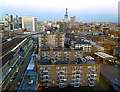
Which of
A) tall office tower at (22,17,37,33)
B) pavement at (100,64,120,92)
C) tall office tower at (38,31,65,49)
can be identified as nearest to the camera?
pavement at (100,64,120,92)

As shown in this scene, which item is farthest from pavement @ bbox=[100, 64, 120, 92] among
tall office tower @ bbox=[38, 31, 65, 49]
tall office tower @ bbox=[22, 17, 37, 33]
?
tall office tower @ bbox=[22, 17, 37, 33]

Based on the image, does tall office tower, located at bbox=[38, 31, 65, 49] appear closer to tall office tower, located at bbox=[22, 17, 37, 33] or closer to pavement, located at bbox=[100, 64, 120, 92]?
pavement, located at bbox=[100, 64, 120, 92]

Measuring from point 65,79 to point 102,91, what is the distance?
2.67 meters

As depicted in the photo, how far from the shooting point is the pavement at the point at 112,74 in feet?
29.2

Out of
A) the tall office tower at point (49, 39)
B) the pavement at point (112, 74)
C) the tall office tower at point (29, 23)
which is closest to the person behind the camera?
the pavement at point (112, 74)

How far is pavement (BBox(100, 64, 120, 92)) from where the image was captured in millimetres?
8909

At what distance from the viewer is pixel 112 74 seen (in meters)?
10.7

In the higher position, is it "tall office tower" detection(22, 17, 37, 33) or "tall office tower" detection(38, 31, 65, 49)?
"tall office tower" detection(22, 17, 37, 33)

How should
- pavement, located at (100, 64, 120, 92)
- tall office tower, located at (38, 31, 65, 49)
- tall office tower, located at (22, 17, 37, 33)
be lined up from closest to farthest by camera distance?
pavement, located at (100, 64, 120, 92)
tall office tower, located at (38, 31, 65, 49)
tall office tower, located at (22, 17, 37, 33)

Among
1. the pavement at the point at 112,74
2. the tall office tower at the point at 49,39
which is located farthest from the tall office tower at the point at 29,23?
the pavement at the point at 112,74

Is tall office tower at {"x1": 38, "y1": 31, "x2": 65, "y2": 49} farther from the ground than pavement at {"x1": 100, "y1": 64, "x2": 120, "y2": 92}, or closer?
farther from the ground

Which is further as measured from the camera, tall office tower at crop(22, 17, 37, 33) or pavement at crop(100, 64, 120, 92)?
tall office tower at crop(22, 17, 37, 33)

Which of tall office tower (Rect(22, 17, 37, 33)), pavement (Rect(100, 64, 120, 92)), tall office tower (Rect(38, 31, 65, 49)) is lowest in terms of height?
pavement (Rect(100, 64, 120, 92))

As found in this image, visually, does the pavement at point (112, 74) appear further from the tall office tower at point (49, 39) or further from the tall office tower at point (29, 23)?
the tall office tower at point (29, 23)
